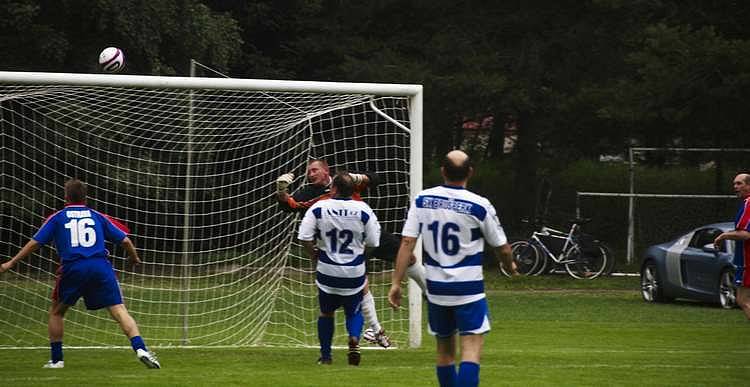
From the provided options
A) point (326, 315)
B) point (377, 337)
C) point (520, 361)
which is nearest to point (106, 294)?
point (326, 315)

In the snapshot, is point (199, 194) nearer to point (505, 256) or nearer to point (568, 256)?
point (505, 256)

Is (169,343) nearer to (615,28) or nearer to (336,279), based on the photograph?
(336,279)

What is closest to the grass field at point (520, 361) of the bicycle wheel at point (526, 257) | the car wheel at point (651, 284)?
the car wheel at point (651, 284)

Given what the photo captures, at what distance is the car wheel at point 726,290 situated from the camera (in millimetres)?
20469

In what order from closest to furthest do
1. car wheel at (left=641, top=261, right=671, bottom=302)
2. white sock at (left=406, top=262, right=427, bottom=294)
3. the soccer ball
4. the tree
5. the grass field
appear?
the grass field → white sock at (left=406, top=262, right=427, bottom=294) → the soccer ball → car wheel at (left=641, top=261, right=671, bottom=302) → the tree

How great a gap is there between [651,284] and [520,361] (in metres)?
9.80

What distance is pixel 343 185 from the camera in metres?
12.4

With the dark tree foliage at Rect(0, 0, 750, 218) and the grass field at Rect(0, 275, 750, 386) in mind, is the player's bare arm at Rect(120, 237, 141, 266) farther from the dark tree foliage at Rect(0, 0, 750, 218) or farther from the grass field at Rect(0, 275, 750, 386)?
the dark tree foliage at Rect(0, 0, 750, 218)

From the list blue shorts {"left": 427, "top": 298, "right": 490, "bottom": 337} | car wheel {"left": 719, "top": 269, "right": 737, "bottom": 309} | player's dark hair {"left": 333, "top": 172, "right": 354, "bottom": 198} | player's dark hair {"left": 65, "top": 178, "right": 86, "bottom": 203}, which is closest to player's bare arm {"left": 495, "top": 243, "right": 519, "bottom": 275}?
blue shorts {"left": 427, "top": 298, "right": 490, "bottom": 337}

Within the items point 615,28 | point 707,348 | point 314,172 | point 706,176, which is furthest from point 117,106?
point 706,176

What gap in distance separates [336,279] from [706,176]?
20.8m

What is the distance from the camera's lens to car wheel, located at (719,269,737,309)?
806 inches

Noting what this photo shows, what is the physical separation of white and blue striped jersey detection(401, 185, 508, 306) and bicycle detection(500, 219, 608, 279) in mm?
17464

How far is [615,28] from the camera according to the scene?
29656 millimetres
